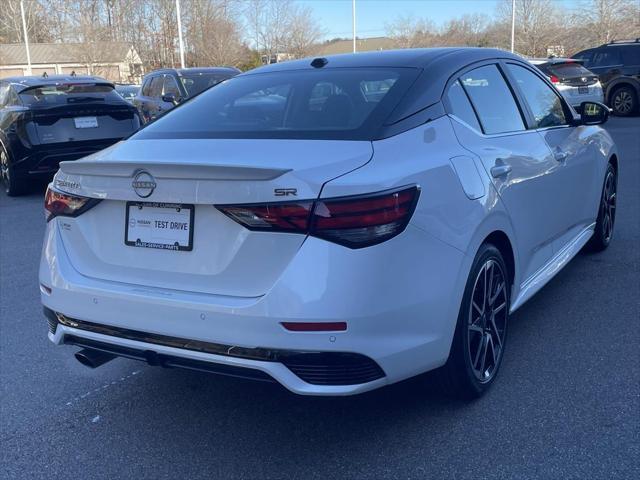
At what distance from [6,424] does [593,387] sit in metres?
2.82

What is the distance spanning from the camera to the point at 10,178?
952cm

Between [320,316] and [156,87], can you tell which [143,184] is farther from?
[156,87]

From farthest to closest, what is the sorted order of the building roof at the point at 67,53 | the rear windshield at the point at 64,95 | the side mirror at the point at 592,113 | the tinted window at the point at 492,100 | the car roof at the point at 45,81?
the building roof at the point at 67,53 → the car roof at the point at 45,81 → the rear windshield at the point at 64,95 → the side mirror at the point at 592,113 → the tinted window at the point at 492,100

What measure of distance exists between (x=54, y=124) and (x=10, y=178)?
1.03 metres

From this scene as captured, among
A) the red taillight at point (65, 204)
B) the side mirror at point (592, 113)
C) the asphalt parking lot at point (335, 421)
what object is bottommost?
the asphalt parking lot at point (335, 421)

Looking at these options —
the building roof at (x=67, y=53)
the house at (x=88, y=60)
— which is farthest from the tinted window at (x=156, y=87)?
the building roof at (x=67, y=53)

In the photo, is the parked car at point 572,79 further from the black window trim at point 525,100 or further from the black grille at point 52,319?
the black grille at point 52,319

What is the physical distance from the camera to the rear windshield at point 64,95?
931 centimetres

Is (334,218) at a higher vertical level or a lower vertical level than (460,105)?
lower

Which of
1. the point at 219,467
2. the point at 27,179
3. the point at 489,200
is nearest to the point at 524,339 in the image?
the point at 489,200

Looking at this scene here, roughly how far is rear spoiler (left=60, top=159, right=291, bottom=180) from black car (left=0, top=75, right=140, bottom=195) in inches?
258

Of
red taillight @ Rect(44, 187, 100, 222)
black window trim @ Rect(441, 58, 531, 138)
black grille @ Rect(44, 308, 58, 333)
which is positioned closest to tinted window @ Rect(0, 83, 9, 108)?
red taillight @ Rect(44, 187, 100, 222)

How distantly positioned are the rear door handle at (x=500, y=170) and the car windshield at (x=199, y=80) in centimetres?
999

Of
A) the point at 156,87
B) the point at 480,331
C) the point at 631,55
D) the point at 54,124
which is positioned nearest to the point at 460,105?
the point at 480,331
